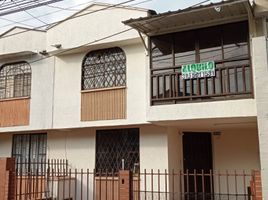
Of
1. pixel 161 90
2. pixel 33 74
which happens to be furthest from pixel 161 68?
pixel 33 74

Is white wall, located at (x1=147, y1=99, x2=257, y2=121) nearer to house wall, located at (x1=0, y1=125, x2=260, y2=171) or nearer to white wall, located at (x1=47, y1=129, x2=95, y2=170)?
house wall, located at (x1=0, y1=125, x2=260, y2=171)

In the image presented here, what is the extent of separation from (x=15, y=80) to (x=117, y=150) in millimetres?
5095

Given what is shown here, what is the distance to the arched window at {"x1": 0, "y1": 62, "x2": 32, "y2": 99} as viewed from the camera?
1387 cm

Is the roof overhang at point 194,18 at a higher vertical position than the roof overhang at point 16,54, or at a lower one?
lower

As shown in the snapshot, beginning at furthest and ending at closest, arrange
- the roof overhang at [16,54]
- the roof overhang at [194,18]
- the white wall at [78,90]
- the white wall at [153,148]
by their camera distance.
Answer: the roof overhang at [16,54], the white wall at [78,90], the white wall at [153,148], the roof overhang at [194,18]

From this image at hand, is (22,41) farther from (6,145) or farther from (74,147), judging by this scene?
(74,147)

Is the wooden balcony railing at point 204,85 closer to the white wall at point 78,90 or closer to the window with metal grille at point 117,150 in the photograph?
the white wall at point 78,90

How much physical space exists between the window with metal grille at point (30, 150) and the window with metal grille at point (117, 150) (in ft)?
7.99

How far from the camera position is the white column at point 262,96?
730cm

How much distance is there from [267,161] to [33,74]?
9388 millimetres

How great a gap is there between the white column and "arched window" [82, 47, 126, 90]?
16.7 ft

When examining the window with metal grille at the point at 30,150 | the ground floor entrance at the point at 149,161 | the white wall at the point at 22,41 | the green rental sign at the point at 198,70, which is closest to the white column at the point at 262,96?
the green rental sign at the point at 198,70

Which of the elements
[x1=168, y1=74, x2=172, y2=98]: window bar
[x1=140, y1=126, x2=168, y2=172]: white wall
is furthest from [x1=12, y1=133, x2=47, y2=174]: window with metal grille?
[x1=168, y1=74, x2=172, y2=98]: window bar

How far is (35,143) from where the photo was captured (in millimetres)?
14109
